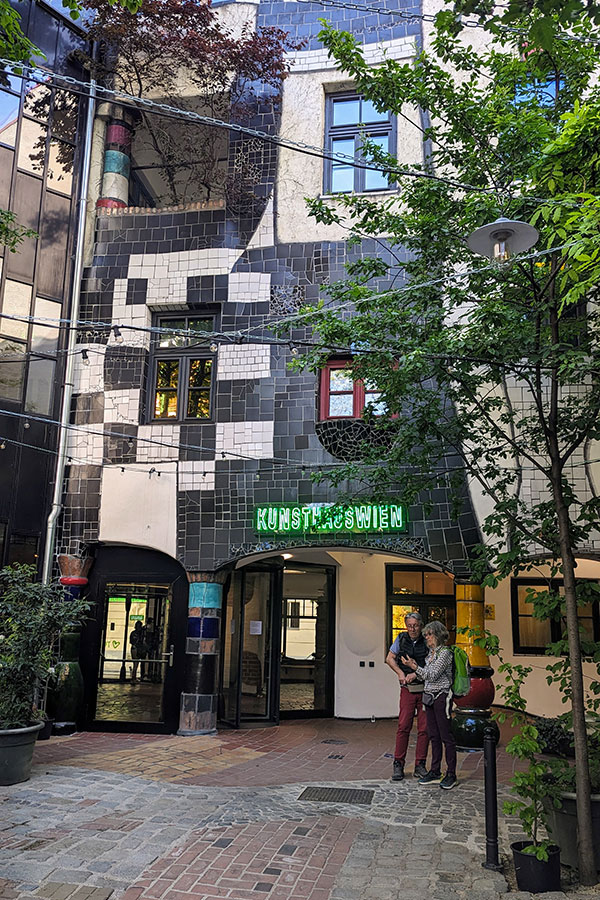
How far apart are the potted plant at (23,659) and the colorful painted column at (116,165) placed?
6.29m

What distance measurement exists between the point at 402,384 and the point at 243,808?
4.08 m

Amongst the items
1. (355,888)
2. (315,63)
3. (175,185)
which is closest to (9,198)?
(175,185)

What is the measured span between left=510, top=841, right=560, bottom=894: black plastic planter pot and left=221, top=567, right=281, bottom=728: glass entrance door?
642cm

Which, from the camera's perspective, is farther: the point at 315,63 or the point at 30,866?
the point at 315,63

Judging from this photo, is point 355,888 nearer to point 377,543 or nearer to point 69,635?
point 377,543

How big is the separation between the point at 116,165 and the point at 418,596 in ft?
27.9

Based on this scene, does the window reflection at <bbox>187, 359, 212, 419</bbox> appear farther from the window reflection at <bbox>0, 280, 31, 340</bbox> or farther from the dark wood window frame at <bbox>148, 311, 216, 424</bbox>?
the window reflection at <bbox>0, 280, 31, 340</bbox>

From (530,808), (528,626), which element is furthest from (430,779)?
(528,626)

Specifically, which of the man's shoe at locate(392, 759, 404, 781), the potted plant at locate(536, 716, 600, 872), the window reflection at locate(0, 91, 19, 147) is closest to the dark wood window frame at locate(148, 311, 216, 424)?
the window reflection at locate(0, 91, 19, 147)

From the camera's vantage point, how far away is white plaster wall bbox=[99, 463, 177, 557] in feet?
35.5

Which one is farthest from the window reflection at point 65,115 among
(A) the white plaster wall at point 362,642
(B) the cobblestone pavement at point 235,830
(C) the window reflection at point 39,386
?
(B) the cobblestone pavement at point 235,830

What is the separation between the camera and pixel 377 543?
10.2 meters

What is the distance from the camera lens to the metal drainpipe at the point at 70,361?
1091cm

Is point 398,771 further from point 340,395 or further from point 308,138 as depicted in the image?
point 308,138
